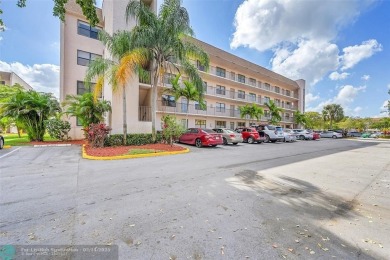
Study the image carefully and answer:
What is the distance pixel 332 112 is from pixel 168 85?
5130 centimetres

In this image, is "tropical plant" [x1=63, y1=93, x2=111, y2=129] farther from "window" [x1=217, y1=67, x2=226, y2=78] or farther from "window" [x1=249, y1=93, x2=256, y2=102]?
"window" [x1=249, y1=93, x2=256, y2=102]

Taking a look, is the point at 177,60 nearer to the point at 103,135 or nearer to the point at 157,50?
the point at 157,50

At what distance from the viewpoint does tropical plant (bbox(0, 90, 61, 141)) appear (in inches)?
599

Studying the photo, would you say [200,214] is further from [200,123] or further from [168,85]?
[200,123]

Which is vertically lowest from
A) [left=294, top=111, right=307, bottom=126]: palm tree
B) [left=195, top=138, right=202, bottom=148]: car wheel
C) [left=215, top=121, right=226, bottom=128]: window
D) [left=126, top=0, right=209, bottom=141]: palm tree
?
A: [left=195, top=138, right=202, bottom=148]: car wheel

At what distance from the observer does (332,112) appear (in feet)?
175

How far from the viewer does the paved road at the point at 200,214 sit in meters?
2.84

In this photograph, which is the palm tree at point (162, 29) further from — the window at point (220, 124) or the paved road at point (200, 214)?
the window at point (220, 124)

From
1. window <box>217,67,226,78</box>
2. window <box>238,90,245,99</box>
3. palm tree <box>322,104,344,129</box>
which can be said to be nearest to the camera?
window <box>217,67,226,78</box>

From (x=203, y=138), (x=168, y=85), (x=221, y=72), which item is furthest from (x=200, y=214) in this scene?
(x=221, y=72)

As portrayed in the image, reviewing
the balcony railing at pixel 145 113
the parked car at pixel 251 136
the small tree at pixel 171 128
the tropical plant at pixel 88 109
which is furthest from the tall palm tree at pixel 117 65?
the parked car at pixel 251 136

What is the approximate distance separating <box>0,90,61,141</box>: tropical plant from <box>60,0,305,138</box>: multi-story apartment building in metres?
2.44

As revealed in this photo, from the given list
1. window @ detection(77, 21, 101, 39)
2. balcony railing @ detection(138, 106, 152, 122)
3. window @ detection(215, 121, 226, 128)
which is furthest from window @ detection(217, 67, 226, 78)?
window @ detection(77, 21, 101, 39)

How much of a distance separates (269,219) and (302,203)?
54.1 inches
